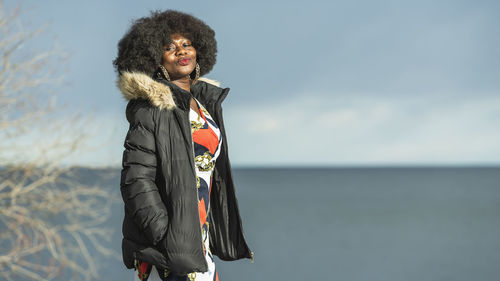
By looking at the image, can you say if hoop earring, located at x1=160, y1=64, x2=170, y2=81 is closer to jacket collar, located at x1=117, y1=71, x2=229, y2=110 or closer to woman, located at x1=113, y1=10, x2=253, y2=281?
woman, located at x1=113, y1=10, x2=253, y2=281

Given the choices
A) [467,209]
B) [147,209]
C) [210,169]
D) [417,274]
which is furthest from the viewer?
[467,209]

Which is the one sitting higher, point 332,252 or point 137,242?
point 137,242

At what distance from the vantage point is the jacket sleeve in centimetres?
252

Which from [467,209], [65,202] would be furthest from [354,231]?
[65,202]

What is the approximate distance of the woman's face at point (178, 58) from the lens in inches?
121

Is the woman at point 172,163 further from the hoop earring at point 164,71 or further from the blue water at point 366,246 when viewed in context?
the blue water at point 366,246

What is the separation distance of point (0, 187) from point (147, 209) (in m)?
4.45

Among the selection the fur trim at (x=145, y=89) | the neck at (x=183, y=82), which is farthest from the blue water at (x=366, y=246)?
the fur trim at (x=145, y=89)

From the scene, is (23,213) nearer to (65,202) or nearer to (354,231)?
(65,202)

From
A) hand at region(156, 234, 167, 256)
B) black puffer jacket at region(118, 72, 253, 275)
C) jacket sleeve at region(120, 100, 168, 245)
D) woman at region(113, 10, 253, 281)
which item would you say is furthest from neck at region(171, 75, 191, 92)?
hand at region(156, 234, 167, 256)

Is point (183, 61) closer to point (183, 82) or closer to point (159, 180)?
point (183, 82)

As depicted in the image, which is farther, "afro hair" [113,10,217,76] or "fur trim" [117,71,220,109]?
"afro hair" [113,10,217,76]

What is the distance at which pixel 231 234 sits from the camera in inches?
124

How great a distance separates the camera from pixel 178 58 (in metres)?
3.08
